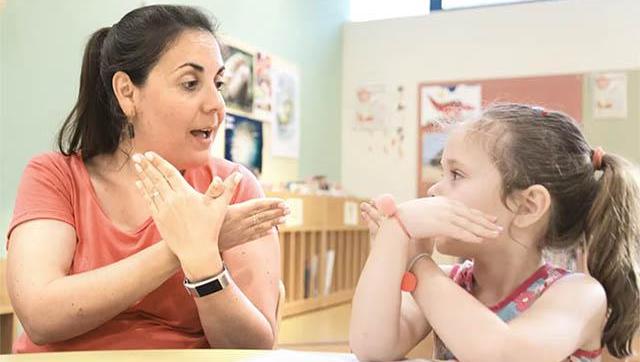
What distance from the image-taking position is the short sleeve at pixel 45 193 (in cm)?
119

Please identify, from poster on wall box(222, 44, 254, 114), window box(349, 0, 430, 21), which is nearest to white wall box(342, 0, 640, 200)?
window box(349, 0, 430, 21)

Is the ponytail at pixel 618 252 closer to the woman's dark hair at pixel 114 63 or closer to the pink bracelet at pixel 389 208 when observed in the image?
the pink bracelet at pixel 389 208

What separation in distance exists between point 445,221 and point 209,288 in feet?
1.30

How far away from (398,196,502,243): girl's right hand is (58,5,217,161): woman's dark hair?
0.61 m

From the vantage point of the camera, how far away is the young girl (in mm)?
931

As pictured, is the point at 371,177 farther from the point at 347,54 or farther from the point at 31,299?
the point at 31,299

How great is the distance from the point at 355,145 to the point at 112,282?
12.0ft

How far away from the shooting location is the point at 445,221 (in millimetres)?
970

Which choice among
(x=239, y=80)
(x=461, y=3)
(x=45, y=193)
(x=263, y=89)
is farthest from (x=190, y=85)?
(x=461, y=3)

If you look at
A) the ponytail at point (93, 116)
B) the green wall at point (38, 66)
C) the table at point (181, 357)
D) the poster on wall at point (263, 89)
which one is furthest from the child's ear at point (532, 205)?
the poster on wall at point (263, 89)

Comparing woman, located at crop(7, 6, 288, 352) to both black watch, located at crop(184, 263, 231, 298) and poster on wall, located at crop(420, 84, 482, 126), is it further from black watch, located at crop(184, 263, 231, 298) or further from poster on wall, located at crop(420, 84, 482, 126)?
poster on wall, located at crop(420, 84, 482, 126)

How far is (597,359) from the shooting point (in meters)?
1.01

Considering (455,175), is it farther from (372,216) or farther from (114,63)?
(114,63)

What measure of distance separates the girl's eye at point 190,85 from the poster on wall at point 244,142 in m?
1.98
